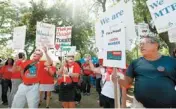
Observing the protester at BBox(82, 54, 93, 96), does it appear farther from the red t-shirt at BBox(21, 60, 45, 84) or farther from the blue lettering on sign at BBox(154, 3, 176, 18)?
the blue lettering on sign at BBox(154, 3, 176, 18)

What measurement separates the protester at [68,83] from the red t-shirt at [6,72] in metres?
2.95

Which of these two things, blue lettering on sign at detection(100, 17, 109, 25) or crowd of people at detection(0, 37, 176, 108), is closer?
crowd of people at detection(0, 37, 176, 108)

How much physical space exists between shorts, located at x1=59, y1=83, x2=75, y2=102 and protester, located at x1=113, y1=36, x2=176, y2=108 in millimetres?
4764

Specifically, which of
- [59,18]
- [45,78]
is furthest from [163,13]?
[59,18]

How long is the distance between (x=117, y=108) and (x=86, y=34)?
3854cm

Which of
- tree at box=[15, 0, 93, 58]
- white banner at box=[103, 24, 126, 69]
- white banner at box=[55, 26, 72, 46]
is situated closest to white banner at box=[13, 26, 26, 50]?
white banner at box=[55, 26, 72, 46]

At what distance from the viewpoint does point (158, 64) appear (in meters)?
4.50

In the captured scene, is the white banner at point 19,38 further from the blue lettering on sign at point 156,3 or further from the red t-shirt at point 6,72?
the blue lettering on sign at point 156,3

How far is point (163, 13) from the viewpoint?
19.9 ft

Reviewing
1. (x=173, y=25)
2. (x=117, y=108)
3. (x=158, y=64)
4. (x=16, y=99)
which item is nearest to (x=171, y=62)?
(x=158, y=64)

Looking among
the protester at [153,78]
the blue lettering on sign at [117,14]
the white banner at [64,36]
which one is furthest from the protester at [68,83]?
the protester at [153,78]

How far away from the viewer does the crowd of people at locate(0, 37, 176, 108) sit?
4434 millimetres

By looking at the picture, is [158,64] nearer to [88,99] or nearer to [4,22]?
[88,99]

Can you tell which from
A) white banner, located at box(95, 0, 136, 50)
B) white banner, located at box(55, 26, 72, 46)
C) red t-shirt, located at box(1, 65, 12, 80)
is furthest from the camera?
red t-shirt, located at box(1, 65, 12, 80)
